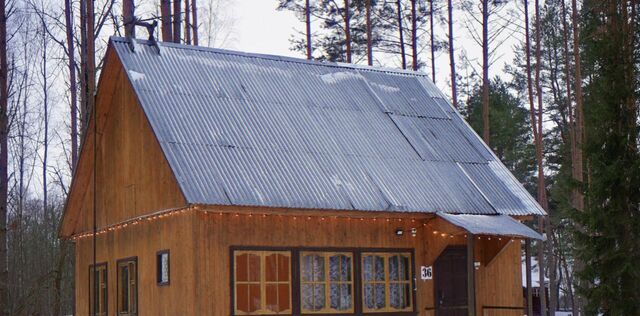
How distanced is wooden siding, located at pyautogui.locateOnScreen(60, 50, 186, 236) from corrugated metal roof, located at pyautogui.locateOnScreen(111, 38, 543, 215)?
0.58 m

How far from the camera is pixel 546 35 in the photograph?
124ft

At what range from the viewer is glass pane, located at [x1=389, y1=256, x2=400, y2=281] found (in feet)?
61.0

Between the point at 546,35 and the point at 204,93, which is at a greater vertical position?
the point at 546,35

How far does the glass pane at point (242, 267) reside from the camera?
1673 centimetres

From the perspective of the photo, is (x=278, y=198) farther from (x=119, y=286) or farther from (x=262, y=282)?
(x=119, y=286)

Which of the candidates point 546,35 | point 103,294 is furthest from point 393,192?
point 546,35

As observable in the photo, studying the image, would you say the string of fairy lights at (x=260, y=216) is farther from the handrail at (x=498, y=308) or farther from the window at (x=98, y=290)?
the handrail at (x=498, y=308)

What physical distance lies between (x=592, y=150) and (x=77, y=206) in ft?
37.8

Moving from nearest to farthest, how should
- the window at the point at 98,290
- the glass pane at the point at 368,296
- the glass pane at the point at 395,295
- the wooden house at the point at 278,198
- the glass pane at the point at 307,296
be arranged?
1. the wooden house at the point at 278,198
2. the glass pane at the point at 307,296
3. the glass pane at the point at 368,296
4. the glass pane at the point at 395,295
5. the window at the point at 98,290

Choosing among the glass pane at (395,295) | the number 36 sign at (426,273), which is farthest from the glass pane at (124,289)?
the number 36 sign at (426,273)

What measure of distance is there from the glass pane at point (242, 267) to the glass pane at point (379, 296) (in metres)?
2.82

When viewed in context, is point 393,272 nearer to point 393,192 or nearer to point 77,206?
point 393,192

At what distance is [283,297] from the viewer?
17.2m

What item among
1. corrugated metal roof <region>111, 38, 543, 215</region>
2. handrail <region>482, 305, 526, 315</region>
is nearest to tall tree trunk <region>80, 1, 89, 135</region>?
corrugated metal roof <region>111, 38, 543, 215</region>
